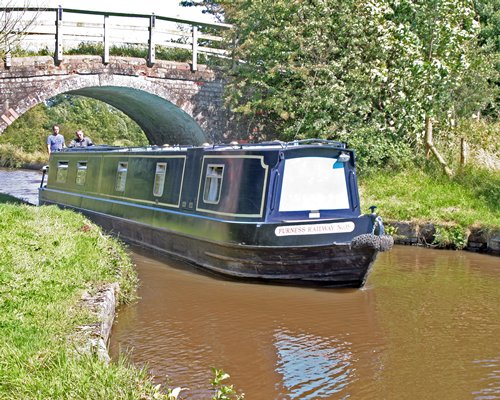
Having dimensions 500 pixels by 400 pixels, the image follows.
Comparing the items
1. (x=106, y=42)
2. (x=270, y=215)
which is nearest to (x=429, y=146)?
(x=270, y=215)

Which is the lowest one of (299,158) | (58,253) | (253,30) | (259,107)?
(58,253)

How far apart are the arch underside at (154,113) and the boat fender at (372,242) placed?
391 inches

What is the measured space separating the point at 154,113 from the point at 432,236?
34.4 ft

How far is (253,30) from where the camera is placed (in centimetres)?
1719

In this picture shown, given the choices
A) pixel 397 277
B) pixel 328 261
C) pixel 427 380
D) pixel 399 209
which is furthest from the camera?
pixel 399 209

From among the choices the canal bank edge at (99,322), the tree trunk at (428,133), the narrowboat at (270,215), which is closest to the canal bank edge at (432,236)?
the narrowboat at (270,215)

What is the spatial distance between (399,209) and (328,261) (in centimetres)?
449

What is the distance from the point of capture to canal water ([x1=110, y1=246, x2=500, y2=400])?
5089 mm

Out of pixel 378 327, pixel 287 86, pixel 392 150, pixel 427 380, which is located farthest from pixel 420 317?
pixel 287 86

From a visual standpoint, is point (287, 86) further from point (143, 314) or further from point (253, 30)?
point (143, 314)

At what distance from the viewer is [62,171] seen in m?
15.0

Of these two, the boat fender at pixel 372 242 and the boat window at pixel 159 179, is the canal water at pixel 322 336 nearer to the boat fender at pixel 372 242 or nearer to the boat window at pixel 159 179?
the boat fender at pixel 372 242

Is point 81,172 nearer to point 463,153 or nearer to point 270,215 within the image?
point 270,215

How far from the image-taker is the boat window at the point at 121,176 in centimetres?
1224
